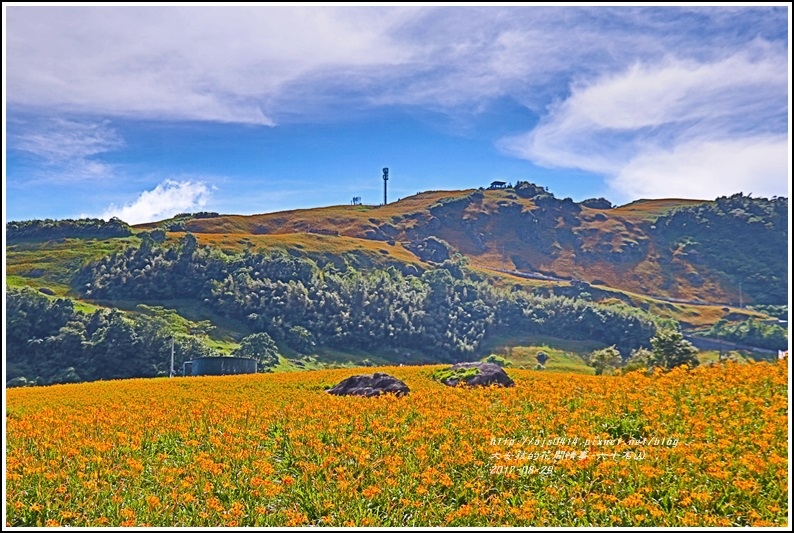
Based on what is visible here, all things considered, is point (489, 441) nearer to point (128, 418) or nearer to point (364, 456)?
point (364, 456)

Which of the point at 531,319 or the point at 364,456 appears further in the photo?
the point at 531,319

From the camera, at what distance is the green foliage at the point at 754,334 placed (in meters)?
136

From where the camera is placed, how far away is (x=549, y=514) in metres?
7.32

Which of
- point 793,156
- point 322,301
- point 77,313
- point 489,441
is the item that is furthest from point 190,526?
point 322,301

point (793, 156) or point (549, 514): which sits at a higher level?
point (793, 156)

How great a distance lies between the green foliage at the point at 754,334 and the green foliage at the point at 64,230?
122m

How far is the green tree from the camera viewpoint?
85.6 metres

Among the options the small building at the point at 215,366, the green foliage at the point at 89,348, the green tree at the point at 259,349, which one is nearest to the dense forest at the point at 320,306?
the green foliage at the point at 89,348

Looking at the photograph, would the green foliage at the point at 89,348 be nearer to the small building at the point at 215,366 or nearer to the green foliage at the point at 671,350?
the small building at the point at 215,366

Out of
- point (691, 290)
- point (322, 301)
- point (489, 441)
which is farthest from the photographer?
point (691, 290)

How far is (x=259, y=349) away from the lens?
285ft

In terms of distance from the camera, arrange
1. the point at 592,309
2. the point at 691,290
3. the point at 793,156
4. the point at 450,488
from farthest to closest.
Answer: the point at 691,290 < the point at 592,309 < the point at 450,488 < the point at 793,156

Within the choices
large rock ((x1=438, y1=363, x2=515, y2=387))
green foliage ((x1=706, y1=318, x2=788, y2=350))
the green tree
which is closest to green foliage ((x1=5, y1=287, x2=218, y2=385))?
the green tree

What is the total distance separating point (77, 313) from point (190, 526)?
281 feet
